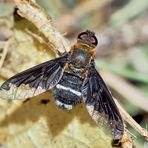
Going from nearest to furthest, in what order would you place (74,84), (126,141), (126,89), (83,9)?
1. (126,141)
2. (74,84)
3. (126,89)
4. (83,9)

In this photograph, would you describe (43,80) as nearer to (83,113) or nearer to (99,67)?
(83,113)

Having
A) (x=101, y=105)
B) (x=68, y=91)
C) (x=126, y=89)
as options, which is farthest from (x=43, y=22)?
(x=126, y=89)

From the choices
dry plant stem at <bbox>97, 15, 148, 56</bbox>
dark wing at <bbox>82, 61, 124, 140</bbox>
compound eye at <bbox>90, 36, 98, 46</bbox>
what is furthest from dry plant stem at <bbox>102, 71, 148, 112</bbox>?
dark wing at <bbox>82, 61, 124, 140</bbox>

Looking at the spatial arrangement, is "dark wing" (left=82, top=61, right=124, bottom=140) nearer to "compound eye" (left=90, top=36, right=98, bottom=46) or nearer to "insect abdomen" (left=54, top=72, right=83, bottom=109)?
"insect abdomen" (left=54, top=72, right=83, bottom=109)

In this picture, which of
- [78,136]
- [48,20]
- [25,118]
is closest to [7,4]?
[48,20]

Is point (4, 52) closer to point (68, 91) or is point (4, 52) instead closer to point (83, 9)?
point (68, 91)

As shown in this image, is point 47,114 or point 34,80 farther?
point 47,114
